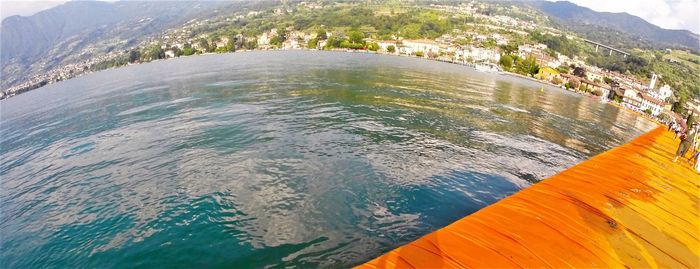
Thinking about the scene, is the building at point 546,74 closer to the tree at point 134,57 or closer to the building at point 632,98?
the building at point 632,98

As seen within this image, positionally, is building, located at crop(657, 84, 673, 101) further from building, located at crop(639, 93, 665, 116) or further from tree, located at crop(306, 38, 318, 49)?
tree, located at crop(306, 38, 318, 49)

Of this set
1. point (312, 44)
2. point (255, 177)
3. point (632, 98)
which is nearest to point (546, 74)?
point (632, 98)

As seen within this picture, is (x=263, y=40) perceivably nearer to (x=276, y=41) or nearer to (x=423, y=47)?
(x=276, y=41)

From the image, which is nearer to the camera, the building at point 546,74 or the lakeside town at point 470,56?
the lakeside town at point 470,56

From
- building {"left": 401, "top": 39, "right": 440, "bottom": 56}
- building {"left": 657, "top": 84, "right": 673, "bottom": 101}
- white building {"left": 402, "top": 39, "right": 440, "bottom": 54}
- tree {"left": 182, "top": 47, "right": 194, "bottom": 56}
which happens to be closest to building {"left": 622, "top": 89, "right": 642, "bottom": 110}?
building {"left": 657, "top": 84, "right": 673, "bottom": 101}

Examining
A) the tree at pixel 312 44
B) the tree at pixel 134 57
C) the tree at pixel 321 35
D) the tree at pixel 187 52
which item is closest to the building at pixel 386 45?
the tree at pixel 312 44
